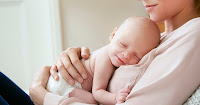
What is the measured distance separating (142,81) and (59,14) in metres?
2.21

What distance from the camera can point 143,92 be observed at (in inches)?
36.4

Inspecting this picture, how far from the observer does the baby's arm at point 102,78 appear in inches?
44.1

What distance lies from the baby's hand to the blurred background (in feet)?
6.87

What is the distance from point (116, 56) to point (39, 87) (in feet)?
1.28

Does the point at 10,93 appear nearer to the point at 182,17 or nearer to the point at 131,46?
the point at 131,46

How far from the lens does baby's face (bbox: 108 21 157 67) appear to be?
3.76 feet

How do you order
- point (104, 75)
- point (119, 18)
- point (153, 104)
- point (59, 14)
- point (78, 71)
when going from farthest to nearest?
point (119, 18) < point (59, 14) < point (78, 71) < point (104, 75) < point (153, 104)

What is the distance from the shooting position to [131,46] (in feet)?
3.80

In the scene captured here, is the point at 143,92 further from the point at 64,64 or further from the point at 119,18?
the point at 119,18

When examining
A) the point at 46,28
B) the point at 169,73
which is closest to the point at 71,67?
the point at 169,73

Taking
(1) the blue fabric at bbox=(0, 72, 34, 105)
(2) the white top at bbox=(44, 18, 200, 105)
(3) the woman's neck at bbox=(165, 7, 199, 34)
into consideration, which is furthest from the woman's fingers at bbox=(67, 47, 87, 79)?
(3) the woman's neck at bbox=(165, 7, 199, 34)

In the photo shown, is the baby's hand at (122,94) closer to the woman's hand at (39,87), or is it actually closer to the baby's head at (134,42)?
the baby's head at (134,42)

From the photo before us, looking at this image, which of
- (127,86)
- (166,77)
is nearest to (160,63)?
(166,77)

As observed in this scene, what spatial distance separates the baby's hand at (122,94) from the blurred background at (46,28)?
2.09m
